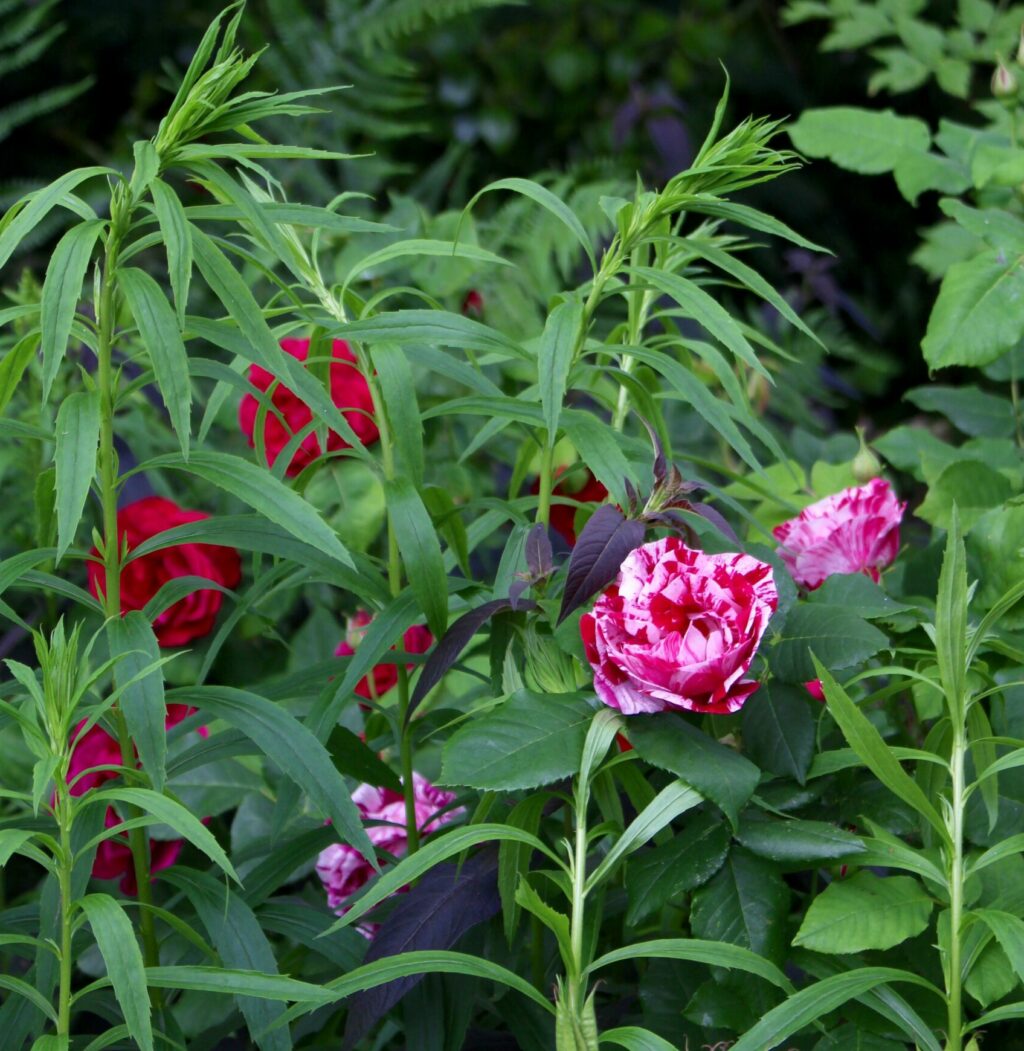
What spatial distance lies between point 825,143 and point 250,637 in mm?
630

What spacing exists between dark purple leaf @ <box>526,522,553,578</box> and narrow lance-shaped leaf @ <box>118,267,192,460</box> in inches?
6.8

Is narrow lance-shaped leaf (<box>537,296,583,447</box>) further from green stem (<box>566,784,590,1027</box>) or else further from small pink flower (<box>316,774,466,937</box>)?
small pink flower (<box>316,774,466,937</box>)

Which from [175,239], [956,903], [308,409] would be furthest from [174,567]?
[956,903]

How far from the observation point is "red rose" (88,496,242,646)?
98 centimetres

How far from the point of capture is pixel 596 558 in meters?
0.60

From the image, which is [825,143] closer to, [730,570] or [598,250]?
[730,570]

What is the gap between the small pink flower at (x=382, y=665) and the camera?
36.3 inches

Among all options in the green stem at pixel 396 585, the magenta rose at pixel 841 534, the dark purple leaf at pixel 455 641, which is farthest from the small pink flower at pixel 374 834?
Result: the magenta rose at pixel 841 534

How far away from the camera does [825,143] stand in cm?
110

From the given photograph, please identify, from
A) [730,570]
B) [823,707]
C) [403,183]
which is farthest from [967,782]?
[403,183]

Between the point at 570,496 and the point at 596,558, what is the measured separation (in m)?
0.40

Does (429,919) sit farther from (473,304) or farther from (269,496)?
(473,304)

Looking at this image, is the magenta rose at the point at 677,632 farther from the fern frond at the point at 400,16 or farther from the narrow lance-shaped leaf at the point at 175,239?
the fern frond at the point at 400,16

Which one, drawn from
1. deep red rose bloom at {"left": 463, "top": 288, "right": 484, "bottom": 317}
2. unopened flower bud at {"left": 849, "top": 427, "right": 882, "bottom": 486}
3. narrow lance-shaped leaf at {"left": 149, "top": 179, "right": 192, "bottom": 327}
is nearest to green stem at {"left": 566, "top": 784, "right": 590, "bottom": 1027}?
Answer: narrow lance-shaped leaf at {"left": 149, "top": 179, "right": 192, "bottom": 327}
